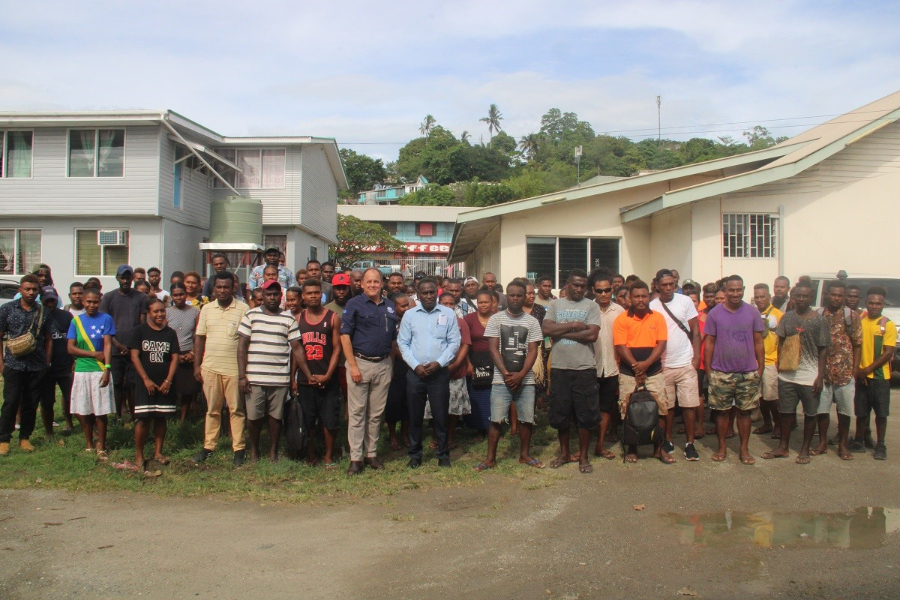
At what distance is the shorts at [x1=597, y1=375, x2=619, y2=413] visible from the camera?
24.3ft

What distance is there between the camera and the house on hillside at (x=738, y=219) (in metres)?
14.6

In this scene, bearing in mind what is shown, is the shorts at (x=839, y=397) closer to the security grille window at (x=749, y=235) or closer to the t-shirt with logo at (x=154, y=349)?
the t-shirt with logo at (x=154, y=349)

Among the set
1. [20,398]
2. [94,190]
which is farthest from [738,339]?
[94,190]

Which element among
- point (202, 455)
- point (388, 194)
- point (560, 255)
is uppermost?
point (388, 194)

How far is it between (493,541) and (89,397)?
15.3 ft

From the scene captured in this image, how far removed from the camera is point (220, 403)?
7137 millimetres

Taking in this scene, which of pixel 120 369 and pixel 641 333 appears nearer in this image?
pixel 641 333

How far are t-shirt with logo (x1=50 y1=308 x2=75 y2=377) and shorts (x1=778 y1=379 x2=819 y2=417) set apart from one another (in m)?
7.93

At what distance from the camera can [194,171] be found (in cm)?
2175

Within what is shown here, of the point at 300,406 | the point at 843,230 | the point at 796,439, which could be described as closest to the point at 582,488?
the point at 300,406

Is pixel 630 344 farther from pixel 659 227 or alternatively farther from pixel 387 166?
pixel 387 166

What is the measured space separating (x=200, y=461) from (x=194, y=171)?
16698 millimetres

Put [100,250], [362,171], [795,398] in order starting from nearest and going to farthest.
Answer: [795,398] < [100,250] < [362,171]

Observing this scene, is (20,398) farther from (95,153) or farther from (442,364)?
(95,153)
